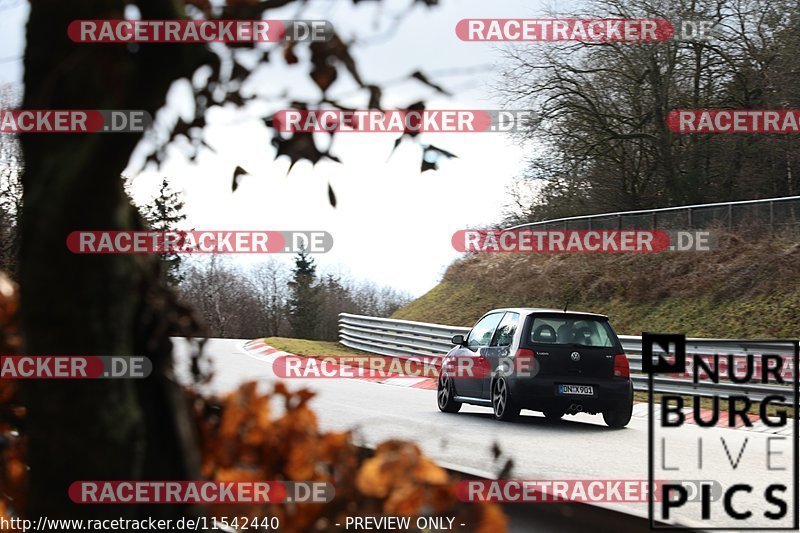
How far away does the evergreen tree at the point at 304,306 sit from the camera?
61469mm

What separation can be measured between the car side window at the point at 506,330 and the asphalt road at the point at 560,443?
113 centimetres

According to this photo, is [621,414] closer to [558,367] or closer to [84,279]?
[558,367]

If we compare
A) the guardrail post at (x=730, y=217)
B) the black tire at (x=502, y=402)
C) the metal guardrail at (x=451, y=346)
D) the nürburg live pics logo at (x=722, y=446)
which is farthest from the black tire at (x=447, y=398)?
the guardrail post at (x=730, y=217)

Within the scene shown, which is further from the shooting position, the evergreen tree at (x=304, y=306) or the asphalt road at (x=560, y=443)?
the evergreen tree at (x=304, y=306)

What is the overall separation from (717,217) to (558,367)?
17.8 meters

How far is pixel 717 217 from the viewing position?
99.5 feet

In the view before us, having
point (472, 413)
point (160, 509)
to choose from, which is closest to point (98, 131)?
point (160, 509)

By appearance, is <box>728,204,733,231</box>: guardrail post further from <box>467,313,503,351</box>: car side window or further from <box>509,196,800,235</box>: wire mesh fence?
<box>467,313,503,351</box>: car side window

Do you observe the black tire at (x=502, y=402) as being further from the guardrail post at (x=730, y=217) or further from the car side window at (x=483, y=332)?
the guardrail post at (x=730, y=217)

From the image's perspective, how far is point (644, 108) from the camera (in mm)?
36719

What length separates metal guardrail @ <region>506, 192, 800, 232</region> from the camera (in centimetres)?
2816

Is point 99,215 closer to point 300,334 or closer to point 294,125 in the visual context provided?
point 294,125

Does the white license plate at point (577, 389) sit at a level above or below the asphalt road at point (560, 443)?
above

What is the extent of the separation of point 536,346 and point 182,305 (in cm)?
1165
